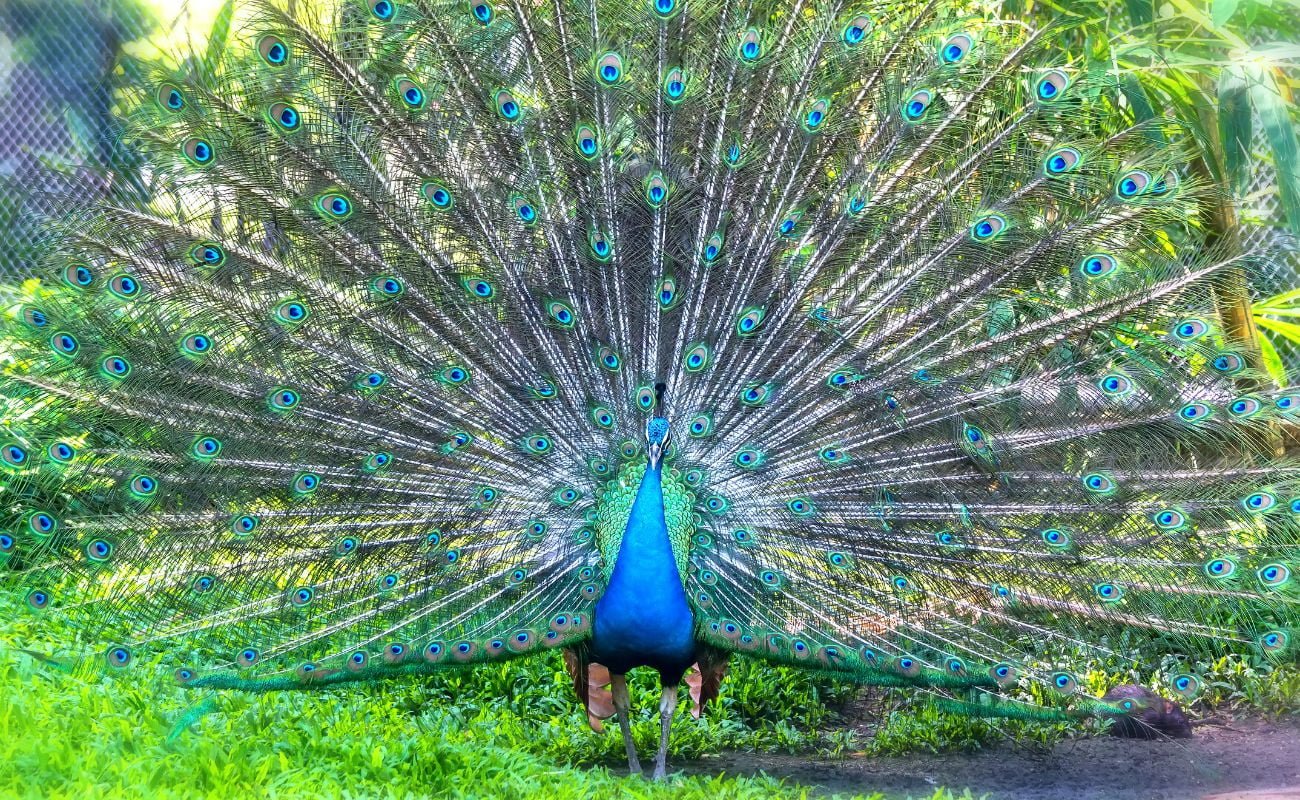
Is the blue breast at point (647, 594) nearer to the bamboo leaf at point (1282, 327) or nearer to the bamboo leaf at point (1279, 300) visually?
the bamboo leaf at point (1279, 300)

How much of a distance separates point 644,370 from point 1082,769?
2.35 m

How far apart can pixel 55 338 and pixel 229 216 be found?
724 millimetres

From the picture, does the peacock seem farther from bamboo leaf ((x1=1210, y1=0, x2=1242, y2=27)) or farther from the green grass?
bamboo leaf ((x1=1210, y1=0, x2=1242, y2=27))

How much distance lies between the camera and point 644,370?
15.1 ft

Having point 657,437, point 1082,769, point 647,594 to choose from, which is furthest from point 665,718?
point 1082,769

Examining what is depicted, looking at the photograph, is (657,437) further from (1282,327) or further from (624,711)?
(1282,327)

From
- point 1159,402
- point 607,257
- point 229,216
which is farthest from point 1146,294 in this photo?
point 229,216

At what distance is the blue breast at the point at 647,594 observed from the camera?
4.32 m

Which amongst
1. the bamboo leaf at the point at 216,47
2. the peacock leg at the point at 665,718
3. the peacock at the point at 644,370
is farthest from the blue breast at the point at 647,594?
the bamboo leaf at the point at 216,47

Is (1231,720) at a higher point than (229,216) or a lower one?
lower

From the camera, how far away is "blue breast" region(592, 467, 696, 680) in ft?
14.2

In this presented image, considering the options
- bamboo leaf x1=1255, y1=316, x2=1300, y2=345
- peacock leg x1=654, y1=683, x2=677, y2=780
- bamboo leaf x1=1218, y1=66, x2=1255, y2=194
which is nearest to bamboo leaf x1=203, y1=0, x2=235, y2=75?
peacock leg x1=654, y1=683, x2=677, y2=780

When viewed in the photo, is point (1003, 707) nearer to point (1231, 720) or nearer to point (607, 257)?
point (1231, 720)

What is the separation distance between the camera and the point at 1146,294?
420 centimetres
